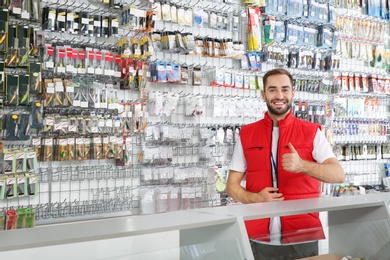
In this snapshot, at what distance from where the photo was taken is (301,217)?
89.2 inches

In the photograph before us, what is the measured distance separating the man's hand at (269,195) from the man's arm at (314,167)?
18cm

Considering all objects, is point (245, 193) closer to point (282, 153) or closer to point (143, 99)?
point (282, 153)

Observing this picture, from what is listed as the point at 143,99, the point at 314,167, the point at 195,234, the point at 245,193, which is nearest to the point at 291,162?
the point at 314,167

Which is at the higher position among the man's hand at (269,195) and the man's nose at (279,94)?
the man's nose at (279,94)

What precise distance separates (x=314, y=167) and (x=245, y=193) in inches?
16.6

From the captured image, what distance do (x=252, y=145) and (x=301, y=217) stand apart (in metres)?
0.63

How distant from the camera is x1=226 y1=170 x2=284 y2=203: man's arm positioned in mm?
2594

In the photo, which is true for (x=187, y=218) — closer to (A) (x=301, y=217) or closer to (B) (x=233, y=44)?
(A) (x=301, y=217)

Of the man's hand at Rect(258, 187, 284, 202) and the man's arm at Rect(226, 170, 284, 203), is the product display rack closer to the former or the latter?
the man's arm at Rect(226, 170, 284, 203)

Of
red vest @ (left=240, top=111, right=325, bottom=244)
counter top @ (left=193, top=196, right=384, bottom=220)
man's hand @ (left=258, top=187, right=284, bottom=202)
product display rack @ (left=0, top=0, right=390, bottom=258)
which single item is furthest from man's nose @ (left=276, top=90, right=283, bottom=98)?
product display rack @ (left=0, top=0, right=390, bottom=258)

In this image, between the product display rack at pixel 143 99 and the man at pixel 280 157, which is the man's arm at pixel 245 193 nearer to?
the man at pixel 280 157

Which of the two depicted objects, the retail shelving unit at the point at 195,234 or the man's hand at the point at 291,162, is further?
the man's hand at the point at 291,162

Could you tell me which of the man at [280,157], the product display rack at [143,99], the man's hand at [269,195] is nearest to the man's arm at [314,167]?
the man at [280,157]

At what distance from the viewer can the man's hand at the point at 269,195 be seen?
258 centimetres
